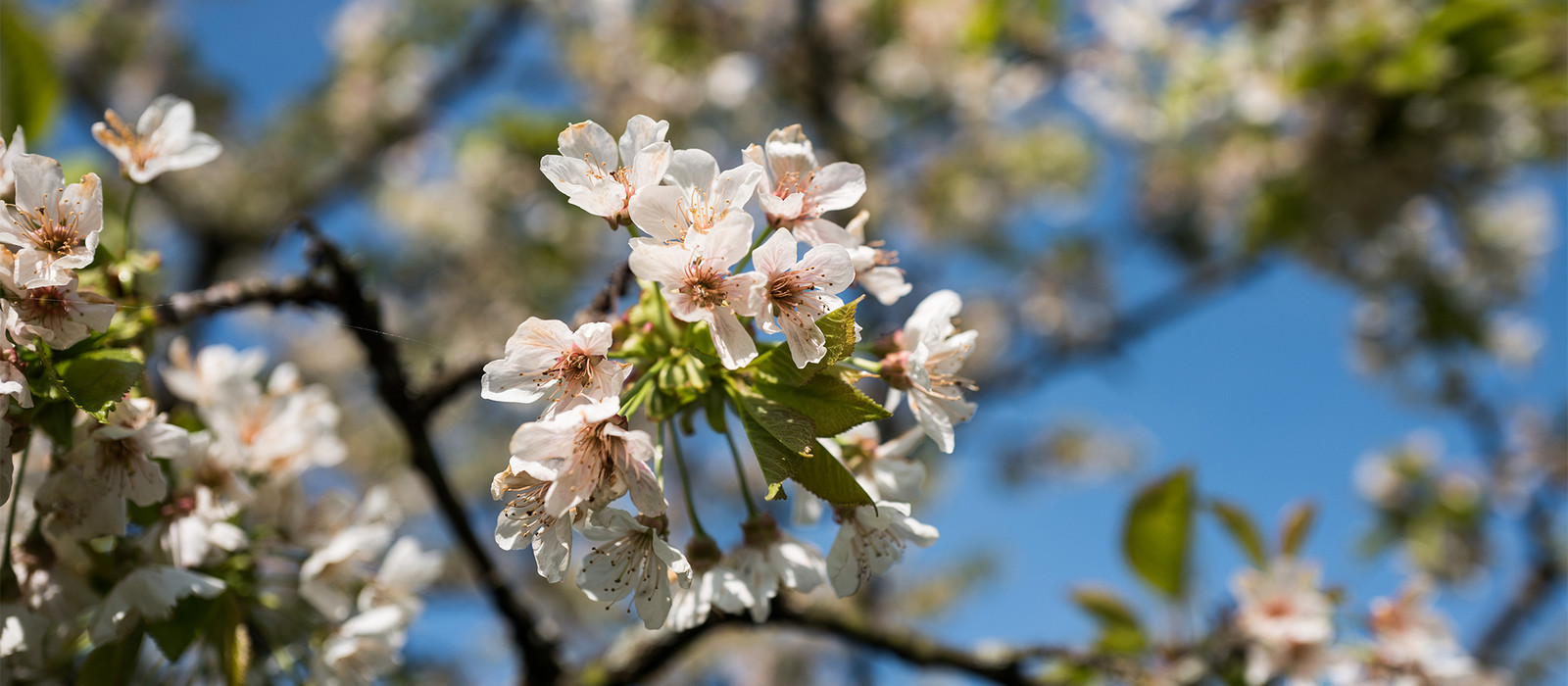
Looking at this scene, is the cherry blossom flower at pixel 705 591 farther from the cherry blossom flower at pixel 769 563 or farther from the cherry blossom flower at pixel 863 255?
the cherry blossom flower at pixel 863 255

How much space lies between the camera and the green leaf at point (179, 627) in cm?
111

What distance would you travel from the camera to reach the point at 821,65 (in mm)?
3979

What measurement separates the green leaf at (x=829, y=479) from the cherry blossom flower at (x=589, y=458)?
0.15 m

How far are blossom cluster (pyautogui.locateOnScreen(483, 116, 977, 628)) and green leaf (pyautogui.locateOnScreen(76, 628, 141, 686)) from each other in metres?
0.67

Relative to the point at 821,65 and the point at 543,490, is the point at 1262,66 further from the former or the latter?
the point at 543,490

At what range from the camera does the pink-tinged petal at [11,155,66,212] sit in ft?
3.01

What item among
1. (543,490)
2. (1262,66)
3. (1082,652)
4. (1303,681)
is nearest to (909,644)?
(1082,652)

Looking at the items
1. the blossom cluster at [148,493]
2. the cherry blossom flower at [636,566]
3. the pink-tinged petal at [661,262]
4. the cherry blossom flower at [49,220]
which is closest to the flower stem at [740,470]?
the cherry blossom flower at [636,566]

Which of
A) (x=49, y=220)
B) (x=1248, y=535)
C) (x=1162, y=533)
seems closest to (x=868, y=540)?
(x=49, y=220)

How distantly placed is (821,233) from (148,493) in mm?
885

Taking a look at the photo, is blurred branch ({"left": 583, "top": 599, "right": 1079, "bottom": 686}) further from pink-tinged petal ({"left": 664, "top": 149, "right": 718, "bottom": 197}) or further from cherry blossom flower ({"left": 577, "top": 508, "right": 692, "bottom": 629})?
pink-tinged petal ({"left": 664, "top": 149, "right": 718, "bottom": 197})

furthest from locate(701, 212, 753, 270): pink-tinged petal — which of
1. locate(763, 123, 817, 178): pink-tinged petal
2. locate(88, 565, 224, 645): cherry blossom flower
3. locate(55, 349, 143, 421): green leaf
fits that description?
locate(88, 565, 224, 645): cherry blossom flower

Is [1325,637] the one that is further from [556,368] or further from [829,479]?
[556,368]

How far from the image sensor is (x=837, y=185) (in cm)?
102
